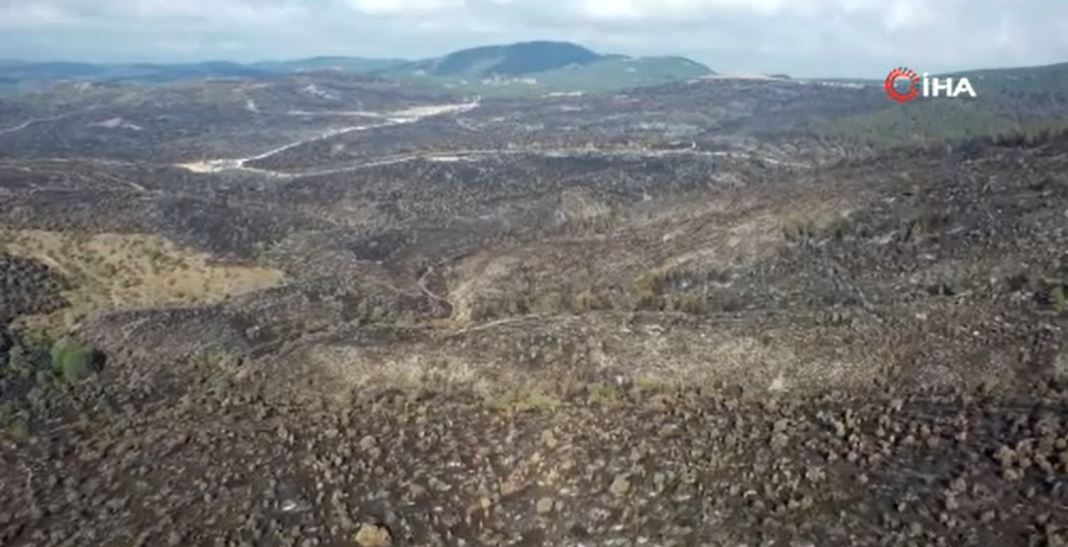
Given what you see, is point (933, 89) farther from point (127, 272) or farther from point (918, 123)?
point (127, 272)

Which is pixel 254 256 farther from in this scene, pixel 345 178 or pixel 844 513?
pixel 844 513

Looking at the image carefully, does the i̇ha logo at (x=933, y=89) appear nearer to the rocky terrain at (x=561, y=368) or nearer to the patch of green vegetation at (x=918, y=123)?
the patch of green vegetation at (x=918, y=123)

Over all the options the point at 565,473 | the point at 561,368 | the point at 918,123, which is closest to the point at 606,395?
the point at 561,368

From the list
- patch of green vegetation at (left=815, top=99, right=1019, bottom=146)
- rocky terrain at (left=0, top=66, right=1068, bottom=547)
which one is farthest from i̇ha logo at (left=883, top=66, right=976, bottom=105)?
rocky terrain at (left=0, top=66, right=1068, bottom=547)

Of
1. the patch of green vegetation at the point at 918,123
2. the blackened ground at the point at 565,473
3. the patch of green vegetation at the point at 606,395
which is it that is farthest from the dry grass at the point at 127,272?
the patch of green vegetation at the point at 918,123

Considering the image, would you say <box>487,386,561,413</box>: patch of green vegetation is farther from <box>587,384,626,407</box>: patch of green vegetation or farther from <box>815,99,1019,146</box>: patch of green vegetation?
<box>815,99,1019,146</box>: patch of green vegetation

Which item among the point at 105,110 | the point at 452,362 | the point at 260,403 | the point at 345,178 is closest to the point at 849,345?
the point at 452,362
